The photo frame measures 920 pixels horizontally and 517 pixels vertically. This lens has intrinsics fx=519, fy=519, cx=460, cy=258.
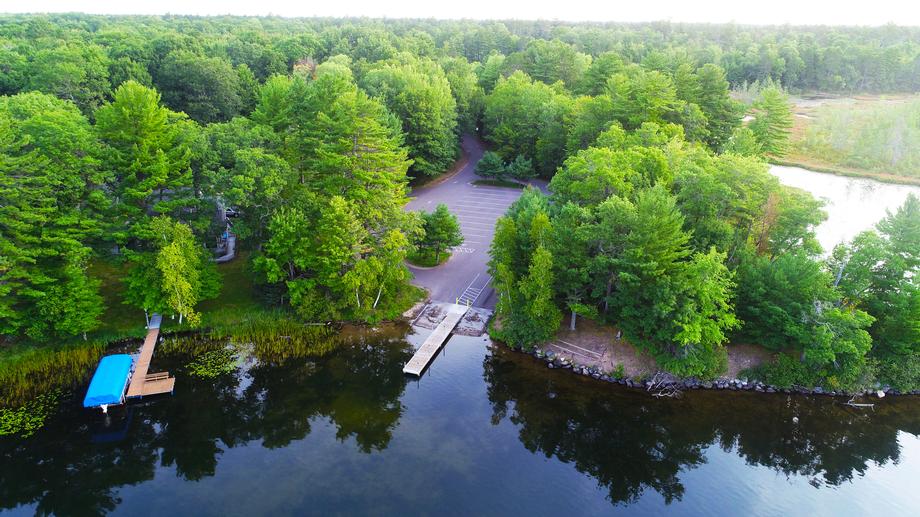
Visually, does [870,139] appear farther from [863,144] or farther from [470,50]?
[470,50]

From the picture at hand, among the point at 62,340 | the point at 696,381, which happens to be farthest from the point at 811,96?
the point at 62,340

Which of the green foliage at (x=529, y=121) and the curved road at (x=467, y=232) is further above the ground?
the green foliage at (x=529, y=121)

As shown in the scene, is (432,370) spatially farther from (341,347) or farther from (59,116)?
(59,116)

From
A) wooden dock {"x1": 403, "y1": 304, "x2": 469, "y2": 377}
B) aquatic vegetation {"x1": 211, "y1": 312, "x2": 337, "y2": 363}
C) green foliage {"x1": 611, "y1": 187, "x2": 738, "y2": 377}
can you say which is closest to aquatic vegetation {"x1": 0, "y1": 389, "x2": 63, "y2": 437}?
aquatic vegetation {"x1": 211, "y1": 312, "x2": 337, "y2": 363}

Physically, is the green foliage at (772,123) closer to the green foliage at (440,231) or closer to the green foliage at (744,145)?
the green foliage at (744,145)

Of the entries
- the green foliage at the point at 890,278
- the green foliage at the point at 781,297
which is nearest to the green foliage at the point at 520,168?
the green foliage at the point at 781,297

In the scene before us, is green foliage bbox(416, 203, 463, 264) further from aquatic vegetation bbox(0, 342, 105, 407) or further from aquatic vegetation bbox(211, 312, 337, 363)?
aquatic vegetation bbox(0, 342, 105, 407)
